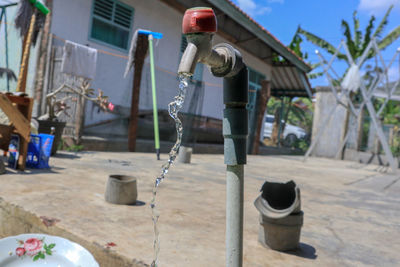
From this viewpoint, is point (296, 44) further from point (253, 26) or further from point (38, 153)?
point (38, 153)

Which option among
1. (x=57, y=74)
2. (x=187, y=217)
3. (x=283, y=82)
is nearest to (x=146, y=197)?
(x=187, y=217)

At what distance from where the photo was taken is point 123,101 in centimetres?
731

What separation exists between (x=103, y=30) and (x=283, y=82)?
9893mm

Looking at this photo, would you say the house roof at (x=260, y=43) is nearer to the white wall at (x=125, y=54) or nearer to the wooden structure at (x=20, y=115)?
the white wall at (x=125, y=54)

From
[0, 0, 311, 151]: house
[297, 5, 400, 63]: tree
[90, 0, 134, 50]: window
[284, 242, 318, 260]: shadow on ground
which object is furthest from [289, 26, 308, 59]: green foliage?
[284, 242, 318, 260]: shadow on ground

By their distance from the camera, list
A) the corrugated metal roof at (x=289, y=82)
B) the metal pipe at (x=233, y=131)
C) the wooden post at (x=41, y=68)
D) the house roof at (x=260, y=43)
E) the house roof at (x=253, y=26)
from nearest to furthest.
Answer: the metal pipe at (x=233, y=131)
the wooden post at (x=41, y=68)
the house roof at (x=253, y=26)
the house roof at (x=260, y=43)
the corrugated metal roof at (x=289, y=82)

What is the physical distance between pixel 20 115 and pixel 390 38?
1820 cm

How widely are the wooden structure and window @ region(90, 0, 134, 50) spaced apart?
4.28 meters

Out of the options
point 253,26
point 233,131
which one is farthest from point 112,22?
point 233,131

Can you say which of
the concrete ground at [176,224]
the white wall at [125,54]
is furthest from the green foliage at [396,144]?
the concrete ground at [176,224]

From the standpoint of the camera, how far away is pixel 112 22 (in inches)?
295

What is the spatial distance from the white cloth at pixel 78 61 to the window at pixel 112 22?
46.4 inches

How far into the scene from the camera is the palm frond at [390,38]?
15.9 m

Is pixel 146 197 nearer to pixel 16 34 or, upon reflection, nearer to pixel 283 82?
pixel 16 34
